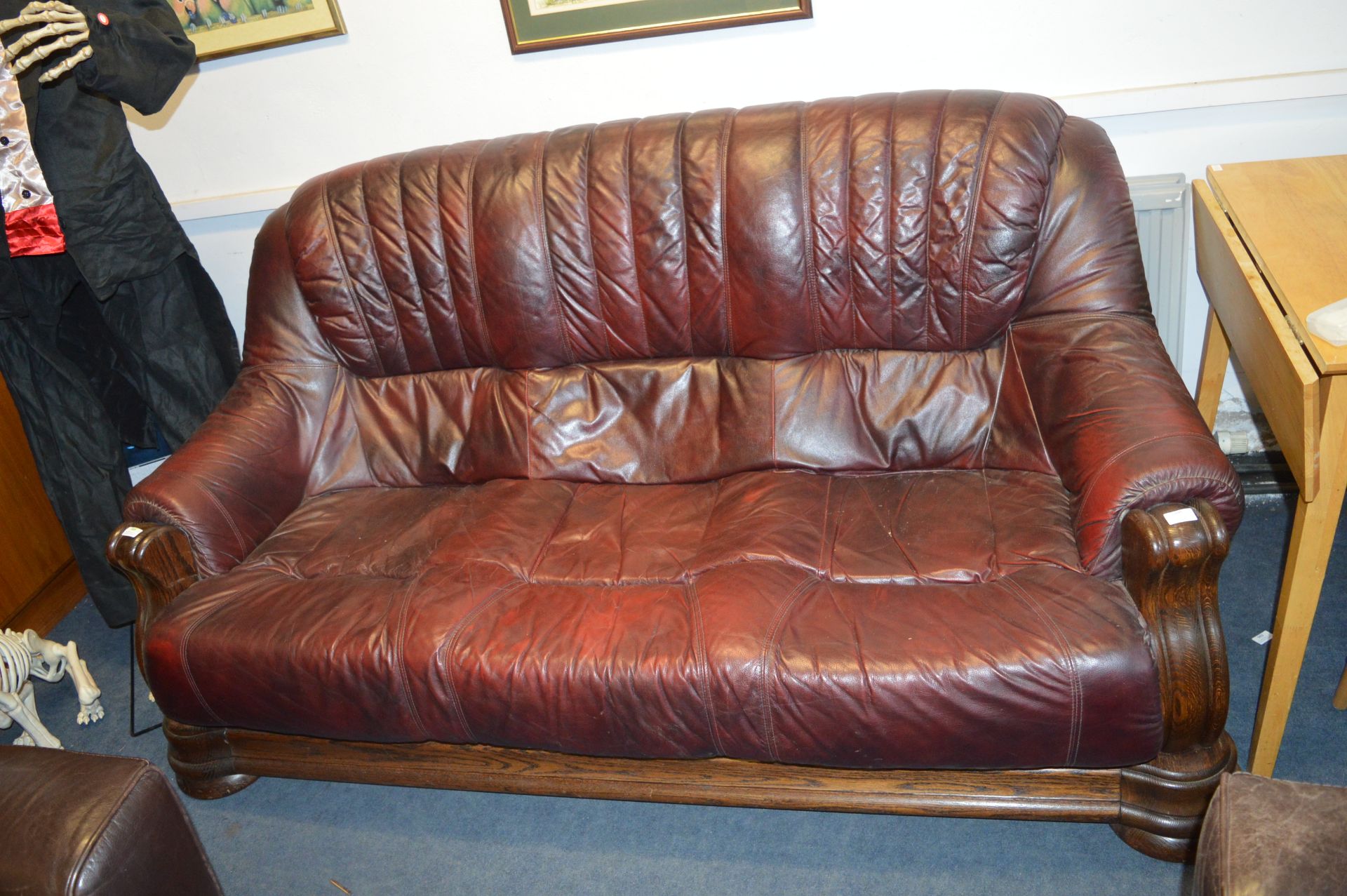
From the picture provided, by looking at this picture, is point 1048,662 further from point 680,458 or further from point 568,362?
Answer: point 568,362

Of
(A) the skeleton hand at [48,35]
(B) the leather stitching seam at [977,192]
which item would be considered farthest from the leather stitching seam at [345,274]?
(B) the leather stitching seam at [977,192]

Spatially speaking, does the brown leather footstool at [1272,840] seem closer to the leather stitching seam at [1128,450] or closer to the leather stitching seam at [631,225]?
the leather stitching seam at [1128,450]

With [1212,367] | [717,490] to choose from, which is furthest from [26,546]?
[1212,367]

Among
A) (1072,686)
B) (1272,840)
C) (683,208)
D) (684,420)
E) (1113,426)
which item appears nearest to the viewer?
(1272,840)

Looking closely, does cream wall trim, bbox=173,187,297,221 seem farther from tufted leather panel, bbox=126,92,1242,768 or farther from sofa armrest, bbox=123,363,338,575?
sofa armrest, bbox=123,363,338,575

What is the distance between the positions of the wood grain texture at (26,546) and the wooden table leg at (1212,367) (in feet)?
9.60

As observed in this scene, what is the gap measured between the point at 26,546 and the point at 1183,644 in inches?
109

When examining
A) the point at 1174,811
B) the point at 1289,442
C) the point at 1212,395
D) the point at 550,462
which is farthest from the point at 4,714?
the point at 1212,395

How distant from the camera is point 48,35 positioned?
2.07 meters

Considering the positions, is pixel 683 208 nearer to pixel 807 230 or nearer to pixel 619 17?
pixel 807 230

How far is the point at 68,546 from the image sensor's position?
9.40 ft

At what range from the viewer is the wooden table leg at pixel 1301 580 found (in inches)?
59.5

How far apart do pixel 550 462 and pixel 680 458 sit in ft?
0.98

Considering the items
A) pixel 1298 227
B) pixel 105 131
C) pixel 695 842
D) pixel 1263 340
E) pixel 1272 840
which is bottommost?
pixel 695 842
